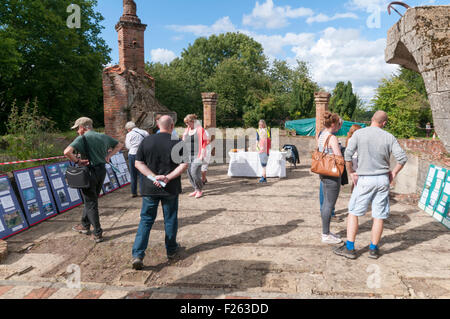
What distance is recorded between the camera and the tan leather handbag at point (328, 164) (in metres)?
4.18

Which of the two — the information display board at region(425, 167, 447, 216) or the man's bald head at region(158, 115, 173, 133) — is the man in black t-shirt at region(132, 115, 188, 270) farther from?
the information display board at region(425, 167, 447, 216)

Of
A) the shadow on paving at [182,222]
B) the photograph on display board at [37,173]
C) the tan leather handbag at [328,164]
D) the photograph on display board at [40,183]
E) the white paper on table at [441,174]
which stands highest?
the tan leather handbag at [328,164]

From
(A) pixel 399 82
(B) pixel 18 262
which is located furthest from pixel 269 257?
(A) pixel 399 82

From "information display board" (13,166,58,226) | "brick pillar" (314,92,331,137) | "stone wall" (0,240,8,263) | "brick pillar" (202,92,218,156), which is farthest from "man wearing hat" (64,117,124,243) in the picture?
"brick pillar" (314,92,331,137)

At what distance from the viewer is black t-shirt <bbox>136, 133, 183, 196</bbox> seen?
3.70 meters

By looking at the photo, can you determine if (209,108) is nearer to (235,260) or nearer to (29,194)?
(29,194)

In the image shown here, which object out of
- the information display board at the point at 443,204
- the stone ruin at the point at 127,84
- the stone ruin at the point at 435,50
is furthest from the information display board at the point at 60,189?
the information display board at the point at 443,204

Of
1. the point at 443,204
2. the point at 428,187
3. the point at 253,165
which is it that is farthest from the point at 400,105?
the point at 443,204

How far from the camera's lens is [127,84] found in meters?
10.2

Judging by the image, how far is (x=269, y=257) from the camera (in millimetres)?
3994

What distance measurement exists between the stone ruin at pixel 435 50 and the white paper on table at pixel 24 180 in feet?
20.0

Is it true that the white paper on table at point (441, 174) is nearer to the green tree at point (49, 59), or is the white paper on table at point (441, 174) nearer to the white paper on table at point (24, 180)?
the white paper on table at point (24, 180)

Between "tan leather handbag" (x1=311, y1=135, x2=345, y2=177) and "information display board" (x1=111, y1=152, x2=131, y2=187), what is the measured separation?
596cm
